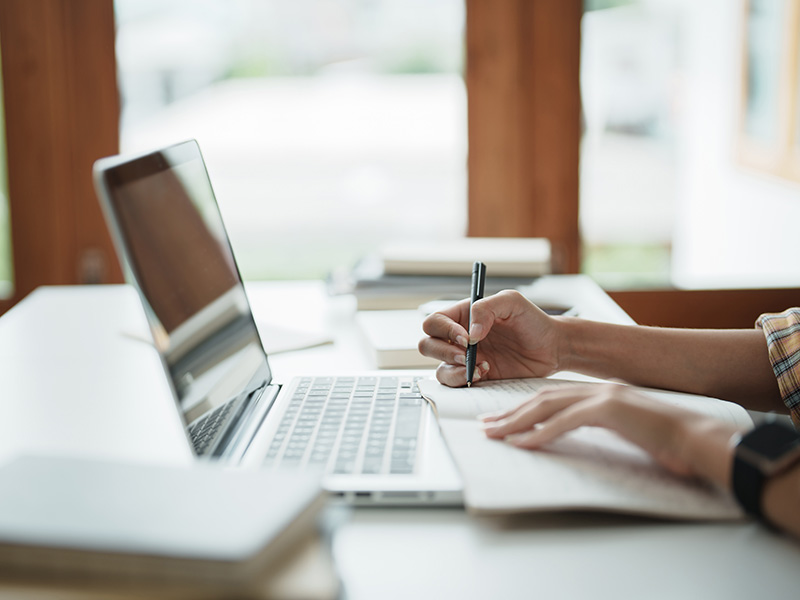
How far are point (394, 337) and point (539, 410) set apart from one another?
18.9 inches

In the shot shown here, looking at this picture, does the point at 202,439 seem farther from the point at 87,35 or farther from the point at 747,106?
the point at 747,106

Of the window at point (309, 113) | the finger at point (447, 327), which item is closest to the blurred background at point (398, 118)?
the window at point (309, 113)

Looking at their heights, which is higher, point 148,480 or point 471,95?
point 471,95

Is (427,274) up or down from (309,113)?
down

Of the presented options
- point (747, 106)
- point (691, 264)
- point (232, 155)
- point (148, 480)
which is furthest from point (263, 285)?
point (747, 106)

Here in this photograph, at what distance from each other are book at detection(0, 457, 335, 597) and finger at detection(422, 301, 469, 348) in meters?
0.48

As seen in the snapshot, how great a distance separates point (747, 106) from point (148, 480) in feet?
8.21

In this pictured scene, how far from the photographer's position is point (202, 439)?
2.72 ft

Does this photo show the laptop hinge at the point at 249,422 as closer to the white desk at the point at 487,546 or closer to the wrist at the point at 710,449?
the white desk at the point at 487,546

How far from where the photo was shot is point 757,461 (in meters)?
0.69

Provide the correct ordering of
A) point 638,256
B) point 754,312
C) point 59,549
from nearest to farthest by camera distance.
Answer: point 59,549, point 754,312, point 638,256

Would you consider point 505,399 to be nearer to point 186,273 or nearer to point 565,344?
point 565,344

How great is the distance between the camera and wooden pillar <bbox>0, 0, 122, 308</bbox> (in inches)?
88.5

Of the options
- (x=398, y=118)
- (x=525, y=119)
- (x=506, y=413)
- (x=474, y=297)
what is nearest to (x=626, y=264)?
(x=525, y=119)
